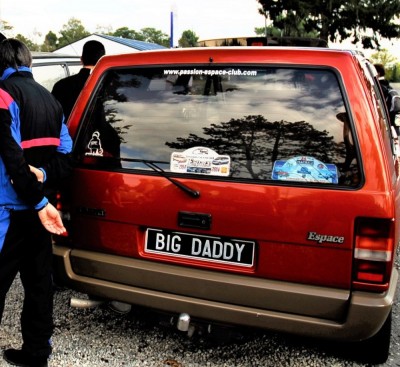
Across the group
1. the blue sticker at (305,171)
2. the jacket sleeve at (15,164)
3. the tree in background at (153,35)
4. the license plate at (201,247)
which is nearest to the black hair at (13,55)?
the jacket sleeve at (15,164)

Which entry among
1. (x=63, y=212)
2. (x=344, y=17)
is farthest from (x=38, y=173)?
(x=344, y=17)

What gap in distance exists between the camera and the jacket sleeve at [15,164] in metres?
2.25

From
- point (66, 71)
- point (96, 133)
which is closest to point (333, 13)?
point (66, 71)

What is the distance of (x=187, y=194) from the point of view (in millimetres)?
2459

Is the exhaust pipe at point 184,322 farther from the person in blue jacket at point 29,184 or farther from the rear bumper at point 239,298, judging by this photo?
the person in blue jacket at point 29,184

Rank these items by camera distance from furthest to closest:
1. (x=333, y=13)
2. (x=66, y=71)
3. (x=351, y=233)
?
(x=333, y=13)
(x=66, y=71)
(x=351, y=233)

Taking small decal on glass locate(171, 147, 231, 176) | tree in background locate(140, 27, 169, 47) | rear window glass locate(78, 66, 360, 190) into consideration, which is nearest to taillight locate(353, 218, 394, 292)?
rear window glass locate(78, 66, 360, 190)

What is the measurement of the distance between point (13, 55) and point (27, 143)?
1.54 feet

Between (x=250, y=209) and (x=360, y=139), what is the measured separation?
62cm

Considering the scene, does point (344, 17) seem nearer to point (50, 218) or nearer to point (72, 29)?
point (50, 218)

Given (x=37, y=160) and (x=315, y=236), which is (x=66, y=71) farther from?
(x=315, y=236)

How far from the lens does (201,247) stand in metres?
2.48

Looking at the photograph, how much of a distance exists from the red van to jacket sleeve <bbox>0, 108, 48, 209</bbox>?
17.1 inches

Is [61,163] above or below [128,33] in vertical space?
below
